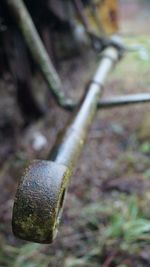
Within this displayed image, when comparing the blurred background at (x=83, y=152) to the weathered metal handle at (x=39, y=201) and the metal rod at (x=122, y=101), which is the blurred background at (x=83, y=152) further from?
the weathered metal handle at (x=39, y=201)

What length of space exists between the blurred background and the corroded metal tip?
64 cm

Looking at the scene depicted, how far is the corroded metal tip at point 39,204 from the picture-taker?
979mm

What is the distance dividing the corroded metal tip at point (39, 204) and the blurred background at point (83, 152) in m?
0.64

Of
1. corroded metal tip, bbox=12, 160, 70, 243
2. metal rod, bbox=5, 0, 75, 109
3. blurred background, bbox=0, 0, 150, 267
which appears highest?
metal rod, bbox=5, 0, 75, 109

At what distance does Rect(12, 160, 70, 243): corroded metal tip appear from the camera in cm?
98

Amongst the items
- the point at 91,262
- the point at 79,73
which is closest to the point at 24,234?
the point at 91,262

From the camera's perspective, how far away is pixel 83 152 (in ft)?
7.85

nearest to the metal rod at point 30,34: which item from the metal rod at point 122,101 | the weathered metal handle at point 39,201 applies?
the metal rod at point 122,101

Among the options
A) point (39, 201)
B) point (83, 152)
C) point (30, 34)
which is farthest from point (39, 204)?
point (83, 152)

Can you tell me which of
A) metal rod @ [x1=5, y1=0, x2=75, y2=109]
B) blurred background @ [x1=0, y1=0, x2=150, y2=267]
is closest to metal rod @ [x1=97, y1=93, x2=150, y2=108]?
metal rod @ [x1=5, y1=0, x2=75, y2=109]

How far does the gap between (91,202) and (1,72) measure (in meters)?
0.88

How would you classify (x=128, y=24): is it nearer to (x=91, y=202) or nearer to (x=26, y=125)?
(x=26, y=125)

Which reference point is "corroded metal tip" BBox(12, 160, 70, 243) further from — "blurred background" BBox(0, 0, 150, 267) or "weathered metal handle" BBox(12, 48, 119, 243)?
"blurred background" BBox(0, 0, 150, 267)

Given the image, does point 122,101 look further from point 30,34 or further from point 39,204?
point 39,204
